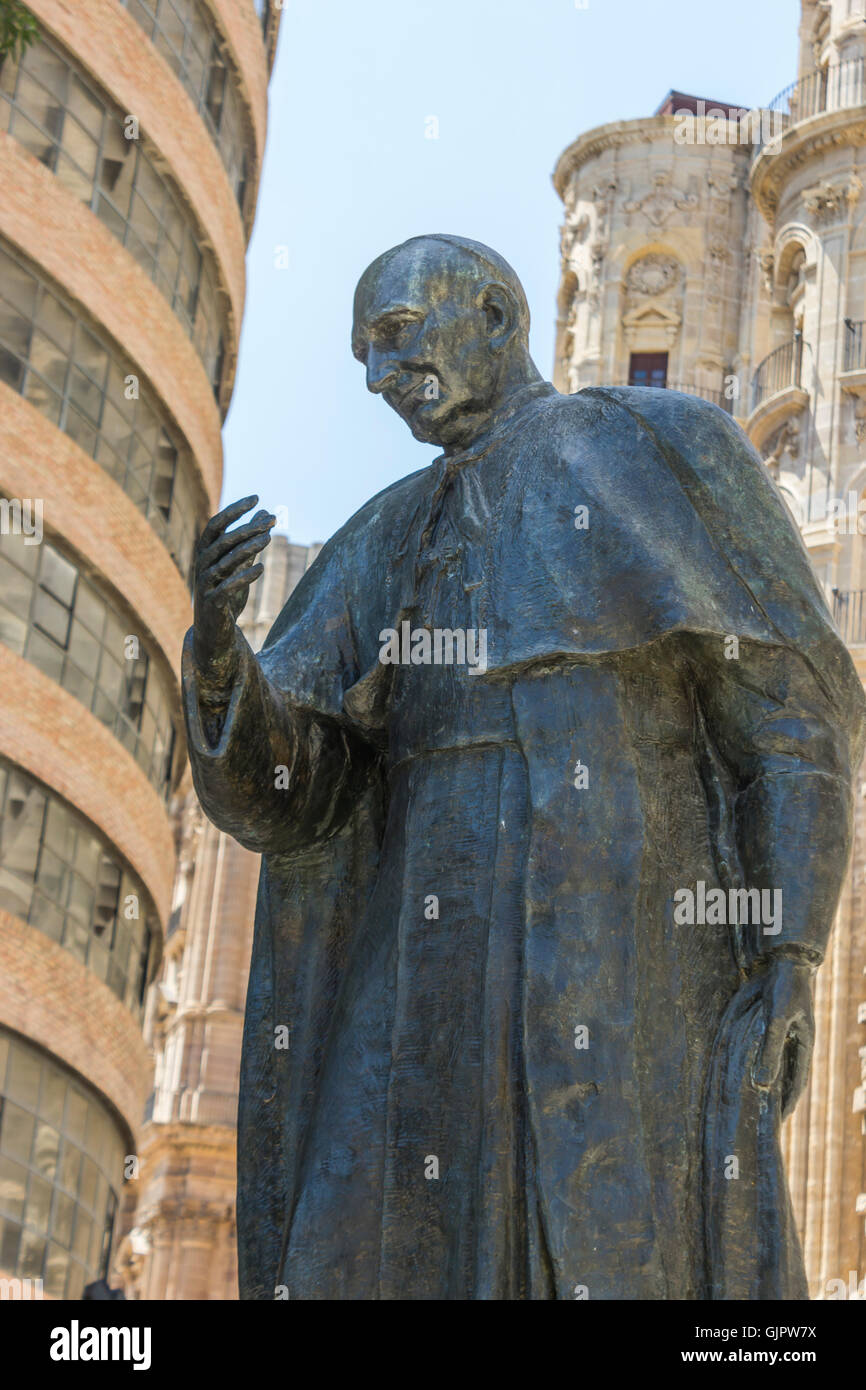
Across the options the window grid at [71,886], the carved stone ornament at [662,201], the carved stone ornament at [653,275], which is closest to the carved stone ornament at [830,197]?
the carved stone ornament at [653,275]

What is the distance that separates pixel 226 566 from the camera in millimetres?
5109

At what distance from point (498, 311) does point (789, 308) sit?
44.7 metres

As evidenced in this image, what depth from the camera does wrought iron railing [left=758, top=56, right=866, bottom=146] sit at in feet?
157

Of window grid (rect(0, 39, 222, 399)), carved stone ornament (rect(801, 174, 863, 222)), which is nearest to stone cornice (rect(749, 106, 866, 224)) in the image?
carved stone ornament (rect(801, 174, 863, 222))

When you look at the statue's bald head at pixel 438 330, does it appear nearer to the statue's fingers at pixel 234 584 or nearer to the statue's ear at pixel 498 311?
the statue's ear at pixel 498 311

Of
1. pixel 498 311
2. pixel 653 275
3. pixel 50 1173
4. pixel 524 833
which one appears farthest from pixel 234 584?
pixel 653 275

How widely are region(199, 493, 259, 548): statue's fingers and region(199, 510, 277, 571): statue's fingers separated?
17mm

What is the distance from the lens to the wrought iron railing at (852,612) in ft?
141

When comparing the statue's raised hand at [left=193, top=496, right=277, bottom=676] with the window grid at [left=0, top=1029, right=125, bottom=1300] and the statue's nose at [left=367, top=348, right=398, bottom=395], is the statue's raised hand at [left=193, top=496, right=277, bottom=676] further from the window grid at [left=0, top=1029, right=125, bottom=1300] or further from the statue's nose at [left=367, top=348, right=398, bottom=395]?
the window grid at [left=0, top=1029, right=125, bottom=1300]

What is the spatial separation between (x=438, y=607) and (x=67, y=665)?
22497 mm

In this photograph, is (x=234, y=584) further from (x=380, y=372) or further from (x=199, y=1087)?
(x=199, y=1087)

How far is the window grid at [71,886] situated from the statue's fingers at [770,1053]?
21.5 metres

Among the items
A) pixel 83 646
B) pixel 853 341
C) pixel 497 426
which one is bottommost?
pixel 497 426

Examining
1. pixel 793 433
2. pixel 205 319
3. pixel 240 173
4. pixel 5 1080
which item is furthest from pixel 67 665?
pixel 793 433
